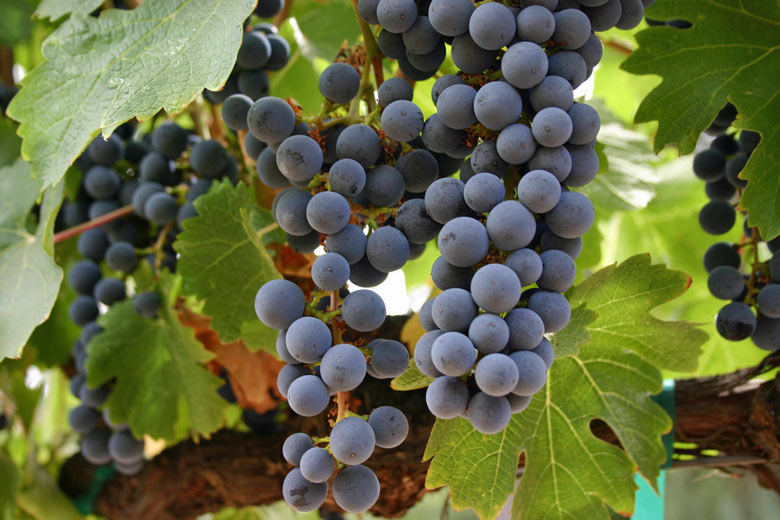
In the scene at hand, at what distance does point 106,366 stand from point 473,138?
86cm

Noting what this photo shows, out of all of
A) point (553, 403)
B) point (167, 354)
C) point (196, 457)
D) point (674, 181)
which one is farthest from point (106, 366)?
point (674, 181)

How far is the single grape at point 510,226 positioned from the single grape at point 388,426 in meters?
0.18

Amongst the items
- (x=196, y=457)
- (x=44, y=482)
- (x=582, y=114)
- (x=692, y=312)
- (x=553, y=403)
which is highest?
(x=582, y=114)

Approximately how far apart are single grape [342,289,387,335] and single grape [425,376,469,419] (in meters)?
0.10

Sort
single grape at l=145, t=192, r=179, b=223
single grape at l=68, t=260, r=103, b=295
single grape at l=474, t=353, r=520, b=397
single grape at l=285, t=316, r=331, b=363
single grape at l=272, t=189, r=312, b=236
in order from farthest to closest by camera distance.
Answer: single grape at l=68, t=260, r=103, b=295, single grape at l=145, t=192, r=179, b=223, single grape at l=272, t=189, r=312, b=236, single grape at l=285, t=316, r=331, b=363, single grape at l=474, t=353, r=520, b=397

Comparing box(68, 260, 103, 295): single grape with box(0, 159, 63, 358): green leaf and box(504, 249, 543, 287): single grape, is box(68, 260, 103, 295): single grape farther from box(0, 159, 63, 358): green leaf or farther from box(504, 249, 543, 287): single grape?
box(504, 249, 543, 287): single grape

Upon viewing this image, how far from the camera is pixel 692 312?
1.43m

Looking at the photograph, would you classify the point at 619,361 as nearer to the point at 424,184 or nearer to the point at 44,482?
the point at 424,184

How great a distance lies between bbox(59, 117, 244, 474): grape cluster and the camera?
1.13 m

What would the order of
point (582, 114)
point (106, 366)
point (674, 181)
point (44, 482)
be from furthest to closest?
point (674, 181)
point (44, 482)
point (106, 366)
point (582, 114)

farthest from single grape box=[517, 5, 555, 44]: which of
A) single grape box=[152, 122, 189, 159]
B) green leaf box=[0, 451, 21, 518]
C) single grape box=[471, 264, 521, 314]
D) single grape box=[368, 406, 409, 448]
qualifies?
green leaf box=[0, 451, 21, 518]

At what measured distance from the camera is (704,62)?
2.78 feet

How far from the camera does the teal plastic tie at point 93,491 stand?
146cm

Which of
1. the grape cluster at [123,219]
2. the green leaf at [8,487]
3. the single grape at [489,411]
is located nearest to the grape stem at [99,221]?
the grape cluster at [123,219]
